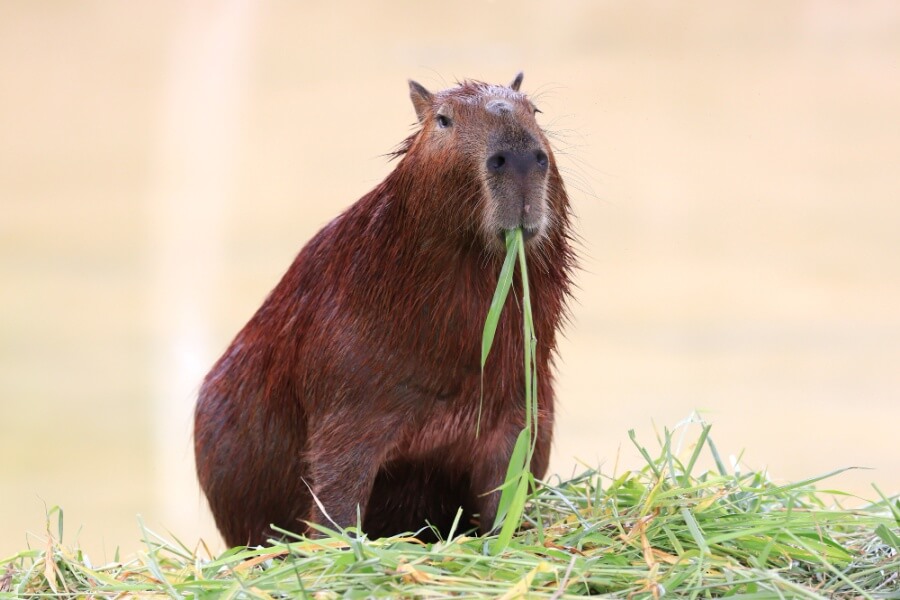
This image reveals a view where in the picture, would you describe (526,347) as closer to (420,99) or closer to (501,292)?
(501,292)

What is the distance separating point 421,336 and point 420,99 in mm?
463

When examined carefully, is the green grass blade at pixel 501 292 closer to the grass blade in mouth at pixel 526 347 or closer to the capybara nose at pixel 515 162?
the grass blade in mouth at pixel 526 347

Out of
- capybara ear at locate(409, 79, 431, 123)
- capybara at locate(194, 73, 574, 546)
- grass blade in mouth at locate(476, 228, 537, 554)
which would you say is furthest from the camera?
capybara ear at locate(409, 79, 431, 123)

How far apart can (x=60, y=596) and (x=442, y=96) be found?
1.14 metres

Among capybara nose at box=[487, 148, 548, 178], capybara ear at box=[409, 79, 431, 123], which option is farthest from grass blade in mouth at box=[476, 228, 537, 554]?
capybara ear at box=[409, 79, 431, 123]

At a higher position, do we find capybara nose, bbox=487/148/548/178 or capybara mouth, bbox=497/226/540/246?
capybara nose, bbox=487/148/548/178

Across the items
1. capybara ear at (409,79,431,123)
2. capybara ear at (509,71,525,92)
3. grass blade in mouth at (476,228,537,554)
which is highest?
capybara ear at (509,71,525,92)

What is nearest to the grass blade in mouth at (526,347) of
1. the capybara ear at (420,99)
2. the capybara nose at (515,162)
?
the capybara nose at (515,162)

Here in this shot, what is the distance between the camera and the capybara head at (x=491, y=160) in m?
1.99

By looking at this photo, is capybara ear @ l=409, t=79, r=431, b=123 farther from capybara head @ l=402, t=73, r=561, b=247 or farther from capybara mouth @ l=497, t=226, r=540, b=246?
capybara mouth @ l=497, t=226, r=540, b=246

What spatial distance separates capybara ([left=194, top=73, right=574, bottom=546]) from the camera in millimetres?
2062

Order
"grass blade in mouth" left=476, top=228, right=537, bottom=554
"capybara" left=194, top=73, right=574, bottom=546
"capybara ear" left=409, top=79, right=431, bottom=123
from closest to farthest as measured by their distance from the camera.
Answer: "grass blade in mouth" left=476, top=228, right=537, bottom=554, "capybara" left=194, top=73, right=574, bottom=546, "capybara ear" left=409, top=79, right=431, bottom=123

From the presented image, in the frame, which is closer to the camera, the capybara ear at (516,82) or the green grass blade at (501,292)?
the green grass blade at (501,292)

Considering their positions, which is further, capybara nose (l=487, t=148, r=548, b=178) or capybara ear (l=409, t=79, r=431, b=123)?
capybara ear (l=409, t=79, r=431, b=123)
